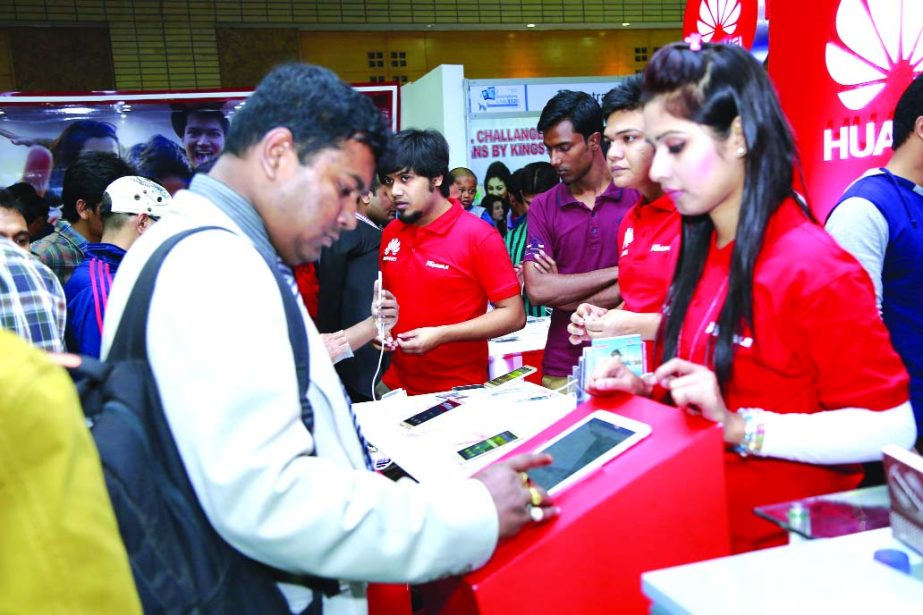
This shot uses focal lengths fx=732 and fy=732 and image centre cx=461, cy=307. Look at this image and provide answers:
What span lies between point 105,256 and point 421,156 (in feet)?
4.29

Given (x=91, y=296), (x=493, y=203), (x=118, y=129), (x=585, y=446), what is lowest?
(x=585, y=446)

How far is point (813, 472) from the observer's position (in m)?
1.35

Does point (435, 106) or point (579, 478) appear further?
point (435, 106)

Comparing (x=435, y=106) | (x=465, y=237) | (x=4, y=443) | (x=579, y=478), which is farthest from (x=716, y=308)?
(x=435, y=106)

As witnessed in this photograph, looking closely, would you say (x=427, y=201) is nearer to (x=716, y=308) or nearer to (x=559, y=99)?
(x=559, y=99)

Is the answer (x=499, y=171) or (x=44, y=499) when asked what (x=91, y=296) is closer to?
(x=44, y=499)

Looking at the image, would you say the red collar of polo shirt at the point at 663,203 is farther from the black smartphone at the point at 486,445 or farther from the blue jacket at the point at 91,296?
the blue jacket at the point at 91,296

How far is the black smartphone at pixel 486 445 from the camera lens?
6.14 feet

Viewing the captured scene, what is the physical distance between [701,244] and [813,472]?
1.64ft

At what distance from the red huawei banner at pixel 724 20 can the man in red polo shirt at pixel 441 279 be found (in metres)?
1.53

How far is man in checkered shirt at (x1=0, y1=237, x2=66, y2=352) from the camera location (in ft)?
7.59

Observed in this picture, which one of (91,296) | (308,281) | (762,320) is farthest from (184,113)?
(762,320)

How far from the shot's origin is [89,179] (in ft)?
10.4

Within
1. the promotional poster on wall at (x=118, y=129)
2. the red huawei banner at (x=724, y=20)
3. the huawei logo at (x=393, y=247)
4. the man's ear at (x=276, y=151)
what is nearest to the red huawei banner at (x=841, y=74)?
the red huawei banner at (x=724, y=20)
